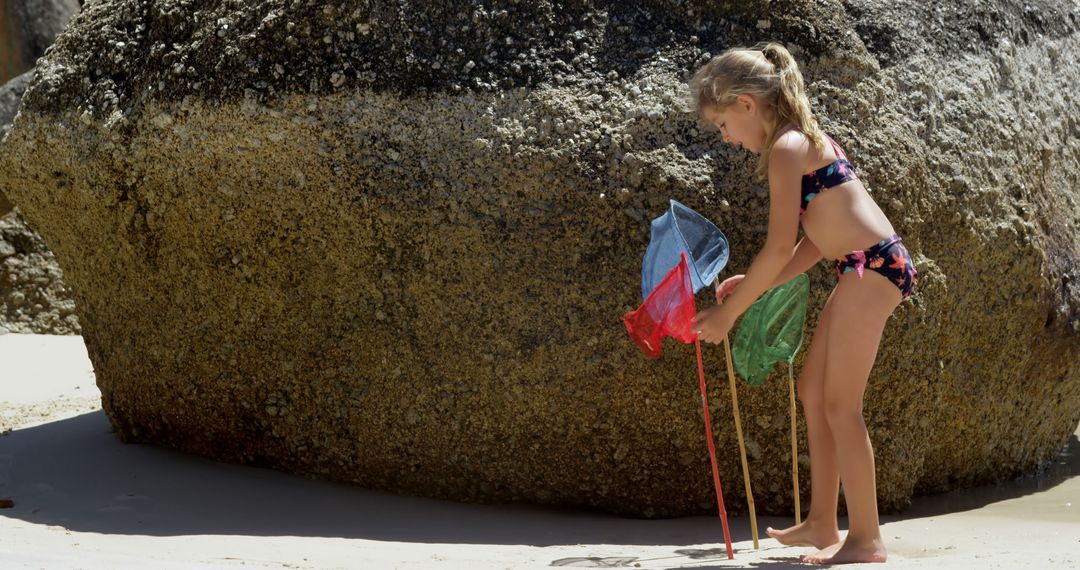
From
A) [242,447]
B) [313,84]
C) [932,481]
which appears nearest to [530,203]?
[313,84]

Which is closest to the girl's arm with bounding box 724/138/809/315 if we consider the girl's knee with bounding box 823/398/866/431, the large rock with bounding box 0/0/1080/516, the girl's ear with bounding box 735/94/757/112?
the girl's ear with bounding box 735/94/757/112

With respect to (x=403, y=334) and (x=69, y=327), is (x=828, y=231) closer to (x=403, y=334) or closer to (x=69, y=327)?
(x=403, y=334)

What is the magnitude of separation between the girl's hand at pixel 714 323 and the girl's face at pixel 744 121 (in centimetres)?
44

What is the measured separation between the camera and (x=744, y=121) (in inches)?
124

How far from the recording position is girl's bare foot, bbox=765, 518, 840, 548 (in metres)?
3.18

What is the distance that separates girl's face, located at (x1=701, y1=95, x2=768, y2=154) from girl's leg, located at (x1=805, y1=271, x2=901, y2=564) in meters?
0.42

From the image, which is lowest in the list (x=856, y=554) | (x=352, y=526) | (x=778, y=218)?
(x=856, y=554)

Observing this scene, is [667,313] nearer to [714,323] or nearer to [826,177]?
[714,323]

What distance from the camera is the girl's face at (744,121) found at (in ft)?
10.2

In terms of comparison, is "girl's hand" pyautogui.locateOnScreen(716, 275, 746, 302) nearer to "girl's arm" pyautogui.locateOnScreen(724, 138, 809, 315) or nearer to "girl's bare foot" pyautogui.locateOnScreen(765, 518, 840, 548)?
"girl's arm" pyautogui.locateOnScreen(724, 138, 809, 315)

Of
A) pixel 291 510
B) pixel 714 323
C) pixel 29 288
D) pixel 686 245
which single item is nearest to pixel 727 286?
pixel 686 245

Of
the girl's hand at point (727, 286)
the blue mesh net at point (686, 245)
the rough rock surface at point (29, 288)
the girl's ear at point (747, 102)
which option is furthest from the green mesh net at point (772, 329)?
the rough rock surface at point (29, 288)

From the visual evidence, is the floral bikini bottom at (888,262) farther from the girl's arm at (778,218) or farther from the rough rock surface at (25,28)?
the rough rock surface at (25,28)

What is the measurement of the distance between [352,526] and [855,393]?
4.98 feet
